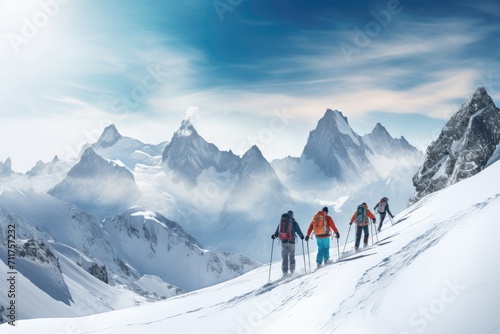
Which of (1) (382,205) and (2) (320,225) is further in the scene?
(1) (382,205)

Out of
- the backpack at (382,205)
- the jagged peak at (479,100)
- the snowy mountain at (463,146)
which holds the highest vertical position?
the jagged peak at (479,100)

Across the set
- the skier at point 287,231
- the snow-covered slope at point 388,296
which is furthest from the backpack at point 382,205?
the skier at point 287,231

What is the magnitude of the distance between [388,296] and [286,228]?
836 cm

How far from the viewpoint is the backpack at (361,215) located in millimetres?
21094

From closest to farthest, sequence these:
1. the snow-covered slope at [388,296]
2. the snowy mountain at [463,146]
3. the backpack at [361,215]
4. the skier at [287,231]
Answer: the snow-covered slope at [388,296]
the skier at [287,231]
the backpack at [361,215]
the snowy mountain at [463,146]

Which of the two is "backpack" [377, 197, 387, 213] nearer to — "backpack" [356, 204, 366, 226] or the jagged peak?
"backpack" [356, 204, 366, 226]

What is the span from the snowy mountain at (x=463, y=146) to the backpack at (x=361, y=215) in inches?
1048

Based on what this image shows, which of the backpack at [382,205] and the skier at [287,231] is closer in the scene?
the skier at [287,231]

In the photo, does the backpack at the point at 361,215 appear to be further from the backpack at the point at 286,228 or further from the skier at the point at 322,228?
→ the backpack at the point at 286,228

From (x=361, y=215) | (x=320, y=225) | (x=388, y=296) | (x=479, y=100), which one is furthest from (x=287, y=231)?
(x=479, y=100)

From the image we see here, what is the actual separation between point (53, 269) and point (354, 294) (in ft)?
254

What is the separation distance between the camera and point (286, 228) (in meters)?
18.8

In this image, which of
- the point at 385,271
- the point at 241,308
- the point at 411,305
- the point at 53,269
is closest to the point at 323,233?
the point at 241,308

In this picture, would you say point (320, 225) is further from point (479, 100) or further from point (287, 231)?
point (479, 100)
